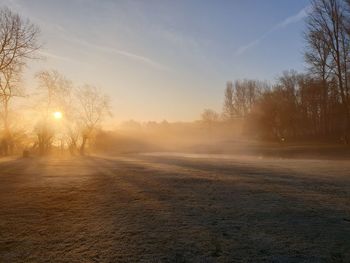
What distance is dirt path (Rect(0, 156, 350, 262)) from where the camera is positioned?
18.0 feet

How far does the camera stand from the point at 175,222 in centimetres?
701

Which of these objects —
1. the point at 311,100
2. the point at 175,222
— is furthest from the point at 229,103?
the point at 175,222

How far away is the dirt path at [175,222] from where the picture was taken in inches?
216

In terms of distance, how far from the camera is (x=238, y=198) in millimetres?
9180

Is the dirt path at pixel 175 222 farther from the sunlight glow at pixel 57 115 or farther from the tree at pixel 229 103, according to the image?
the tree at pixel 229 103

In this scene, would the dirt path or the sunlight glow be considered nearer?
the dirt path

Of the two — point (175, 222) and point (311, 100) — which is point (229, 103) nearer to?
point (311, 100)

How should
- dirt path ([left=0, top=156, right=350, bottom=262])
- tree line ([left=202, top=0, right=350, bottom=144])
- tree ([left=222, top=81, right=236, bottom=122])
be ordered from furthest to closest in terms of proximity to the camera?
tree ([left=222, top=81, right=236, bottom=122]) → tree line ([left=202, top=0, right=350, bottom=144]) → dirt path ([left=0, top=156, right=350, bottom=262])

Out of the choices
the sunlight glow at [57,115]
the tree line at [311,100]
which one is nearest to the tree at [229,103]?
the tree line at [311,100]

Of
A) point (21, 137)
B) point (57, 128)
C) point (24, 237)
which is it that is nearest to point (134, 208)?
point (24, 237)

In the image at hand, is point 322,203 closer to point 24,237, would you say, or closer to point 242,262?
point 242,262

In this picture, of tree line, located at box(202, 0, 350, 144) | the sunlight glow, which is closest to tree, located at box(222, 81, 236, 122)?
tree line, located at box(202, 0, 350, 144)

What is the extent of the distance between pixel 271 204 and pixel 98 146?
63.5 meters

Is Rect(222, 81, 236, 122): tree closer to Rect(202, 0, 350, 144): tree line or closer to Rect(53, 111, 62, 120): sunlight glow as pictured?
Rect(202, 0, 350, 144): tree line
